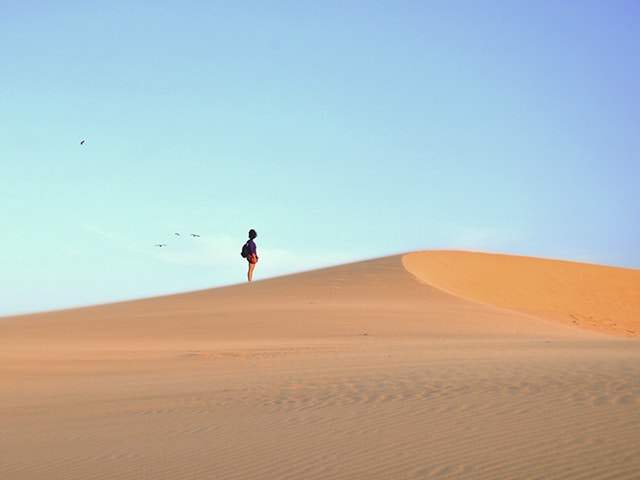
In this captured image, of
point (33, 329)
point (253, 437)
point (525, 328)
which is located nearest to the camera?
point (253, 437)

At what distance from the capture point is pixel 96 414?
9.22 metres

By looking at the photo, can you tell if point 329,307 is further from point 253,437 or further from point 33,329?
point 253,437

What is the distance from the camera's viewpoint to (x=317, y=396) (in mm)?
9461

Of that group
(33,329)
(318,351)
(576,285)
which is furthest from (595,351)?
(576,285)

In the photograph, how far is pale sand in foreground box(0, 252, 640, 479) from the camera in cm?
623

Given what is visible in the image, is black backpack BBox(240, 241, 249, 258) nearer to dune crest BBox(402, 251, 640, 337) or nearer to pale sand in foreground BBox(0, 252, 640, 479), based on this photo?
pale sand in foreground BBox(0, 252, 640, 479)

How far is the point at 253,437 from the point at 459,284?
26.5 meters

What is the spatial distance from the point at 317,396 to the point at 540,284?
2798cm

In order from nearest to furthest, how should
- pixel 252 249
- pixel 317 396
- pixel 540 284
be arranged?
pixel 317 396
pixel 252 249
pixel 540 284

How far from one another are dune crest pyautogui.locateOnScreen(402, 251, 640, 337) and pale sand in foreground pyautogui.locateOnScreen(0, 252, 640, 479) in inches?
333

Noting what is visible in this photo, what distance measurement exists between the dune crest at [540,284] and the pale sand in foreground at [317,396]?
845 cm

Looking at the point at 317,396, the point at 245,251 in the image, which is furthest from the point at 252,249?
the point at 317,396

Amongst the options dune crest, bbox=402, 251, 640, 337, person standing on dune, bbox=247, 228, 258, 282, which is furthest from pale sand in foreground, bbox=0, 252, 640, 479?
dune crest, bbox=402, 251, 640, 337

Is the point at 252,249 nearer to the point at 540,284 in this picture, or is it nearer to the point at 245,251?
the point at 245,251
